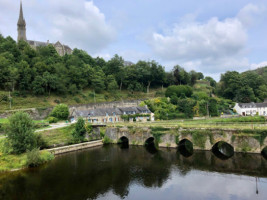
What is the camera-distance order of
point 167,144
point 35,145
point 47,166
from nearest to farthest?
point 47,166 → point 35,145 → point 167,144

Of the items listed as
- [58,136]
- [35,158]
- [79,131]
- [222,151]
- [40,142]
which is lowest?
[222,151]

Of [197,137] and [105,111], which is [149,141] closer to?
Result: [197,137]

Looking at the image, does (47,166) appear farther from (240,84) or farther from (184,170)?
(240,84)

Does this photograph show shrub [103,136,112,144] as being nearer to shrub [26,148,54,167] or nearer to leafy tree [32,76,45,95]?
shrub [26,148,54,167]

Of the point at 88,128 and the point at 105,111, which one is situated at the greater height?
the point at 105,111

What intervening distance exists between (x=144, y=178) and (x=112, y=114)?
30.7 m

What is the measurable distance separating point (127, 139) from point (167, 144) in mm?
10683

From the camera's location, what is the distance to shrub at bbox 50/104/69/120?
51.5 m

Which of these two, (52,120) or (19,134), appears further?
(52,120)

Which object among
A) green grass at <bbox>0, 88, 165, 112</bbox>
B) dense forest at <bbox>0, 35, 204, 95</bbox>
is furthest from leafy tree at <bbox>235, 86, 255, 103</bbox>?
green grass at <bbox>0, 88, 165, 112</bbox>

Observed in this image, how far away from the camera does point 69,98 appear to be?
6512cm

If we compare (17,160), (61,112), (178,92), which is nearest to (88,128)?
(61,112)

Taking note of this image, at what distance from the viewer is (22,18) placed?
89625 mm

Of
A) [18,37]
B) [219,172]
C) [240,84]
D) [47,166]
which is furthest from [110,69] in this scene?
[219,172]
